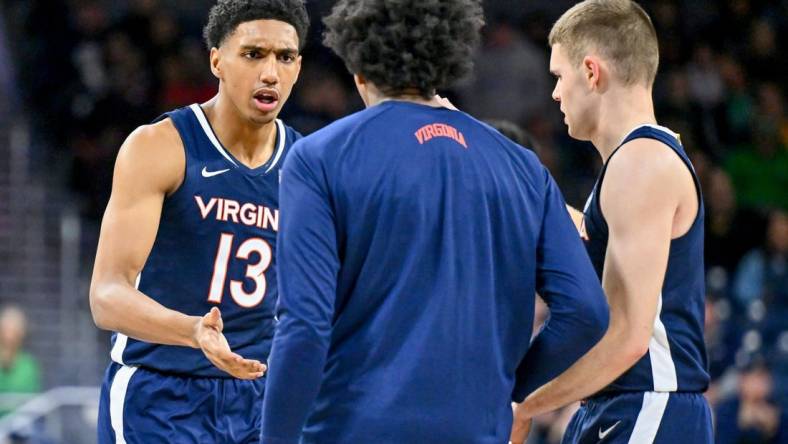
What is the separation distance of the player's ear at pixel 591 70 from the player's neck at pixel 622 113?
65 mm

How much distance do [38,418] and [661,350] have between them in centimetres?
675

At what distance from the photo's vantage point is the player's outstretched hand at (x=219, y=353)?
3.80 meters

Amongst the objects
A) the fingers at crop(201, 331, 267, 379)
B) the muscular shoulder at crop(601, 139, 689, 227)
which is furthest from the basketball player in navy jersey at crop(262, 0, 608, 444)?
the muscular shoulder at crop(601, 139, 689, 227)

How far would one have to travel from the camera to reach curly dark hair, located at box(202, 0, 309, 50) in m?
5.23

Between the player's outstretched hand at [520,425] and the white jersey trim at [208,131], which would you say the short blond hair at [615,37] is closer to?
the player's outstretched hand at [520,425]

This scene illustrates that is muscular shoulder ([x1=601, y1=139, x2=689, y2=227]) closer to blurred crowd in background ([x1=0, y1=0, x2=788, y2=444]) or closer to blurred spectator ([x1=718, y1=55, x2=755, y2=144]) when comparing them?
blurred crowd in background ([x1=0, y1=0, x2=788, y2=444])

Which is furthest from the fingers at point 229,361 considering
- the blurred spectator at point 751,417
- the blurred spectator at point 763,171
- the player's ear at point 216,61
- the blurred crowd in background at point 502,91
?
the blurred spectator at point 763,171

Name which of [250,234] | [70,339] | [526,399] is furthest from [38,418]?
[526,399]

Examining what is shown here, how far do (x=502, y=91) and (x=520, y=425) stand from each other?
9.93 metres

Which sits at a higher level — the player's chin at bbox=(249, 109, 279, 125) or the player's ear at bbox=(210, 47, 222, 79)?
the player's ear at bbox=(210, 47, 222, 79)

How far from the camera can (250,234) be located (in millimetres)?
5129

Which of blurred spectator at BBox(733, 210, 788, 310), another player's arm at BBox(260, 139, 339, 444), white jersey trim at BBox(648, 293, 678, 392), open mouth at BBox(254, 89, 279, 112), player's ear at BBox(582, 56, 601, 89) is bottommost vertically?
blurred spectator at BBox(733, 210, 788, 310)

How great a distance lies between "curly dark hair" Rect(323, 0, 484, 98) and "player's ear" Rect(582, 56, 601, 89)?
0.81 m

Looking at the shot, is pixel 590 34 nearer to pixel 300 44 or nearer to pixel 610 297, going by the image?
pixel 610 297
